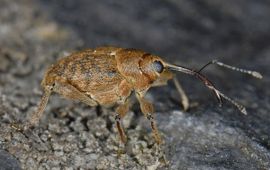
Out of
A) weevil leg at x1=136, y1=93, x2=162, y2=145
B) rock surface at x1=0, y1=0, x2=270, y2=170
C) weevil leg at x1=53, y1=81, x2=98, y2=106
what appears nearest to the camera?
rock surface at x1=0, y1=0, x2=270, y2=170

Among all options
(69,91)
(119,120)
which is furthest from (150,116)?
(69,91)

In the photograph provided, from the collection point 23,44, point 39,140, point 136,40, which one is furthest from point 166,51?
point 39,140

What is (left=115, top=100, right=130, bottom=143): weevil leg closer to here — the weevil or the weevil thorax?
the weevil

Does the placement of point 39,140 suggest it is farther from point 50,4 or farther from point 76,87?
point 50,4

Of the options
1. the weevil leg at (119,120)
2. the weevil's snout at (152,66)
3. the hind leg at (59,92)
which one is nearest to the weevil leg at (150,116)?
the weevil leg at (119,120)

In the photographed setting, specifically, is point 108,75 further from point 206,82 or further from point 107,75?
point 206,82

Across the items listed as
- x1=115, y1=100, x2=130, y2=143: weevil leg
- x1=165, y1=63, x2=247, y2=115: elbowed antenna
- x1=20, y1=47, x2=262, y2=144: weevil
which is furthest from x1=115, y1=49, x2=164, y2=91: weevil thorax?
x1=115, y1=100, x2=130, y2=143: weevil leg
